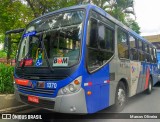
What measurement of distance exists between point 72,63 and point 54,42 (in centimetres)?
100

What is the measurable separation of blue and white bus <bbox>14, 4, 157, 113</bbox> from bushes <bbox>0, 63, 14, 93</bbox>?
46.6 inches

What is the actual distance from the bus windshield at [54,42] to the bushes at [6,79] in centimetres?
123

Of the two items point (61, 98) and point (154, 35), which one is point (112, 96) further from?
point (154, 35)

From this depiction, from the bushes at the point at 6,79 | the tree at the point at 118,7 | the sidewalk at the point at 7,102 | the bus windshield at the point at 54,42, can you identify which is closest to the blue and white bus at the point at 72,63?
the bus windshield at the point at 54,42

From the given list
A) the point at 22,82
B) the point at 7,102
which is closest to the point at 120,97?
the point at 22,82

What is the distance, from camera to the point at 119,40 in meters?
6.55

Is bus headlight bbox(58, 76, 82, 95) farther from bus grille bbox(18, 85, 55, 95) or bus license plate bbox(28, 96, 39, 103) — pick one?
bus license plate bbox(28, 96, 39, 103)

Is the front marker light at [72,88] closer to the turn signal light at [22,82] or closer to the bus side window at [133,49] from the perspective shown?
the turn signal light at [22,82]

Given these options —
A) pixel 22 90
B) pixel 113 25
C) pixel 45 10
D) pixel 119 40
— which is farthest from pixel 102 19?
pixel 45 10

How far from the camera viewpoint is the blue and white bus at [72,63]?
461cm

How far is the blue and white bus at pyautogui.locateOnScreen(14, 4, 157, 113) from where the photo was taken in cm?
461

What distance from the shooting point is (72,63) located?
4.68 metres

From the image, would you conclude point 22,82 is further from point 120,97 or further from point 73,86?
point 120,97

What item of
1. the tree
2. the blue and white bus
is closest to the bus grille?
the blue and white bus
